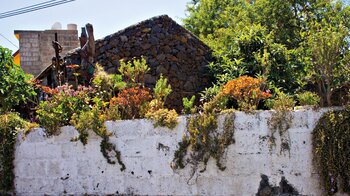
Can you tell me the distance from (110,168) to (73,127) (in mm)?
913

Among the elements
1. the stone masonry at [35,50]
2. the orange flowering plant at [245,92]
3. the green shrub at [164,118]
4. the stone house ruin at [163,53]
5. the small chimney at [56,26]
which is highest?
the small chimney at [56,26]

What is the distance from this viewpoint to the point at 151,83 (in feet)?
34.5

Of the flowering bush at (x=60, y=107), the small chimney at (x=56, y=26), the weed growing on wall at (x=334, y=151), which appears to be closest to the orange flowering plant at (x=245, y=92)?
the weed growing on wall at (x=334, y=151)

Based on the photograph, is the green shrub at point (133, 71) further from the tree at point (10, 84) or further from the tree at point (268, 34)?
the tree at point (10, 84)

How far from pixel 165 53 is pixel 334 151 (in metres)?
6.55

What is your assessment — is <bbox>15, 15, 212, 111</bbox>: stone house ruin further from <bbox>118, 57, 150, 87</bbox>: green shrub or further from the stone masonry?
the stone masonry

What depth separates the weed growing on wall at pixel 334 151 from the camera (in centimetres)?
505

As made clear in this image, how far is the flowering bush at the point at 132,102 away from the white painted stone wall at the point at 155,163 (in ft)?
0.93

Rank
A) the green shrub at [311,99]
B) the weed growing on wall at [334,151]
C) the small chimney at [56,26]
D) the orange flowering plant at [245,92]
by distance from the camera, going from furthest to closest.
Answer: the small chimney at [56,26], the orange flowering plant at [245,92], the green shrub at [311,99], the weed growing on wall at [334,151]

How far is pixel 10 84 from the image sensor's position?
800 cm

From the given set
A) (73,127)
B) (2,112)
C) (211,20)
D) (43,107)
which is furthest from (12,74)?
(211,20)

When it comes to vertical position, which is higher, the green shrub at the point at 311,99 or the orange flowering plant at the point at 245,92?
the orange flowering plant at the point at 245,92

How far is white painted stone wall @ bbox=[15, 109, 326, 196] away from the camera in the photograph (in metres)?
5.43

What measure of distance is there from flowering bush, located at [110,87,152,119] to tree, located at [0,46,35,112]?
2.55 meters
